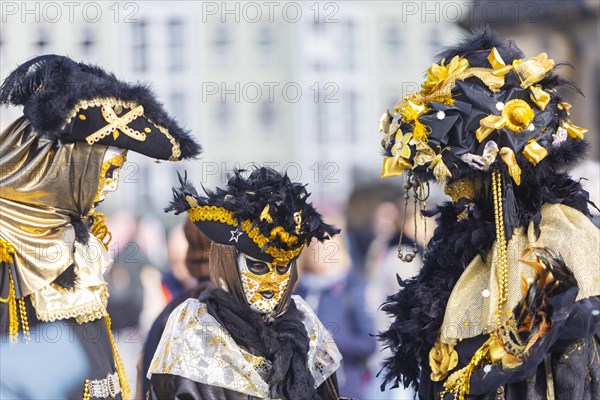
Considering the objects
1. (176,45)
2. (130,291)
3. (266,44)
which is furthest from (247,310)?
(266,44)

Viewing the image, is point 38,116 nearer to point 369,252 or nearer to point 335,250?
point 335,250

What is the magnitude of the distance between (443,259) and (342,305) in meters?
3.42

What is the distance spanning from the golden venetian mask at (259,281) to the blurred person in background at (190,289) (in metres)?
0.93

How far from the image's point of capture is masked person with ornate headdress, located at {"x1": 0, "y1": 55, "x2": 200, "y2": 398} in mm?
4773

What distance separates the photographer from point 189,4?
3575 cm

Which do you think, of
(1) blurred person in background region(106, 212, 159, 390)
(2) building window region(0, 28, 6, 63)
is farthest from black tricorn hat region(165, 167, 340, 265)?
(2) building window region(0, 28, 6, 63)

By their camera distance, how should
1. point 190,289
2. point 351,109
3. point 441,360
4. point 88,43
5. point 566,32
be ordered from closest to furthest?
1. point 441,360
2. point 190,289
3. point 566,32
4. point 88,43
5. point 351,109

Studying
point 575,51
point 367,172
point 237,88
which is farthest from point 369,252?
→ point 237,88

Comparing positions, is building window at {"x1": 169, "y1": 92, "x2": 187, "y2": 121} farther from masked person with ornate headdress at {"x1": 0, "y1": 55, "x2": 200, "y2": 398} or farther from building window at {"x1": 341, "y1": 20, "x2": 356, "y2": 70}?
masked person with ornate headdress at {"x1": 0, "y1": 55, "x2": 200, "y2": 398}

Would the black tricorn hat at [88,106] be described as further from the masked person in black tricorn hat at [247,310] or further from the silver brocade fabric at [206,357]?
the silver brocade fabric at [206,357]

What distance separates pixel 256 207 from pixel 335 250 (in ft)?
11.3

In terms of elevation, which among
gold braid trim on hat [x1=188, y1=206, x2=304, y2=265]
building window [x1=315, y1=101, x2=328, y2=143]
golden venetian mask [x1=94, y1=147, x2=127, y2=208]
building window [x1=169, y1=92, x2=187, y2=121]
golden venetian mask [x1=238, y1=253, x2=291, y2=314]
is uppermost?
building window [x1=169, y1=92, x2=187, y2=121]

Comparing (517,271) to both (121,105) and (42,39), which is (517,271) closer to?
(121,105)

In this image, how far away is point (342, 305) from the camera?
795 centimetres
